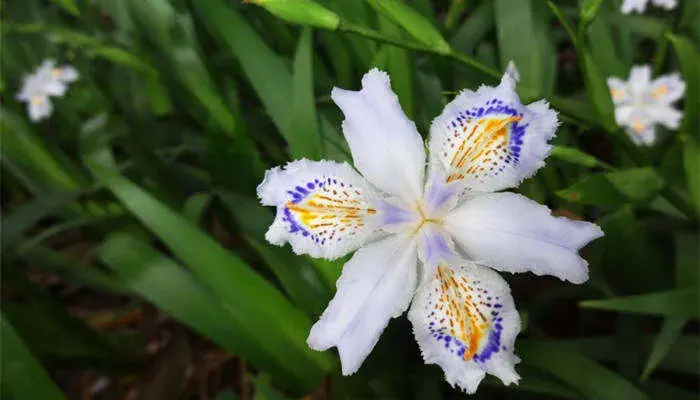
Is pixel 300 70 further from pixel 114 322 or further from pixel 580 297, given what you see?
pixel 114 322

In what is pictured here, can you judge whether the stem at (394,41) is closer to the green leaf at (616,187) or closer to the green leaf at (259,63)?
the green leaf at (616,187)

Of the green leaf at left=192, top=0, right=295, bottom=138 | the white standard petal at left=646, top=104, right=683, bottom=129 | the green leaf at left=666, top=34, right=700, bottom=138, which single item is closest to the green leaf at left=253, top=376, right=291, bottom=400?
the green leaf at left=192, top=0, right=295, bottom=138

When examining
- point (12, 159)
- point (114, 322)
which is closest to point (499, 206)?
point (114, 322)

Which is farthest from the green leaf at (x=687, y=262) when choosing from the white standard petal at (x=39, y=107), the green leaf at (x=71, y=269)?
the white standard petal at (x=39, y=107)

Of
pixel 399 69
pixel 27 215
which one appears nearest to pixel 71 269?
pixel 27 215

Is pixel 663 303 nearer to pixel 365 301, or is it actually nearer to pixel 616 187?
pixel 616 187

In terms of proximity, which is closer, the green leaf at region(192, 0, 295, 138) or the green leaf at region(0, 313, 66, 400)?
the green leaf at region(0, 313, 66, 400)

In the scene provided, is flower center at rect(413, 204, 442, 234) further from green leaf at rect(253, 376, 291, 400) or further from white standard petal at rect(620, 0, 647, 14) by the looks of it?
white standard petal at rect(620, 0, 647, 14)
